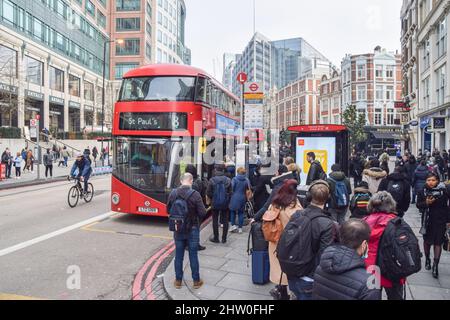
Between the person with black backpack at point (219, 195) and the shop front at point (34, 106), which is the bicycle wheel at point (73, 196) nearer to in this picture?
the person with black backpack at point (219, 195)

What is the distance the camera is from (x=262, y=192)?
345 inches

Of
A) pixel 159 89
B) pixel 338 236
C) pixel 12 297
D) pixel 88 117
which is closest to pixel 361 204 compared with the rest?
pixel 338 236

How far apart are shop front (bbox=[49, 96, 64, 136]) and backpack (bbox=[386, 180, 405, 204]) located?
43551 millimetres

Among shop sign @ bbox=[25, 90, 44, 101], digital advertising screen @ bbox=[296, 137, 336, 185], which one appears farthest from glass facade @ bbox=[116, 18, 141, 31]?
digital advertising screen @ bbox=[296, 137, 336, 185]

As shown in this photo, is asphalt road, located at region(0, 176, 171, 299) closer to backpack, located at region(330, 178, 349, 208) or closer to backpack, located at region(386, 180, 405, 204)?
backpack, located at region(330, 178, 349, 208)

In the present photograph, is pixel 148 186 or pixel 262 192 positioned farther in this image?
pixel 148 186

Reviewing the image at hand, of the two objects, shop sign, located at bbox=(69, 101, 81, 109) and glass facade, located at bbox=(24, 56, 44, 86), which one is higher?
glass facade, located at bbox=(24, 56, 44, 86)

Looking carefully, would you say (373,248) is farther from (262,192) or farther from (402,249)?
(262,192)

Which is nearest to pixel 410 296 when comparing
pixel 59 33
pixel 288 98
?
Result: pixel 59 33

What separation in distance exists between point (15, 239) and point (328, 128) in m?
10.3

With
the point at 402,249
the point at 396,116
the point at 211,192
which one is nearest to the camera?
the point at 402,249

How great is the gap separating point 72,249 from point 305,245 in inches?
234

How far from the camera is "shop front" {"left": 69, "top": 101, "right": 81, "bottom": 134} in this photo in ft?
165

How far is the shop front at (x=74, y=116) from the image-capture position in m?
50.2
